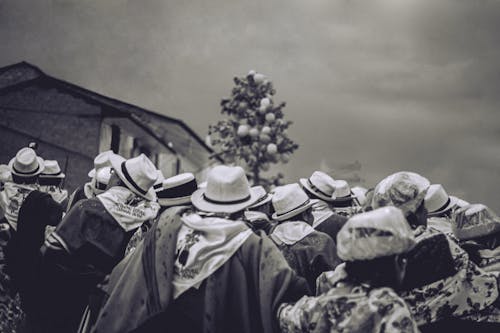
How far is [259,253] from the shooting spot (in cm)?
299

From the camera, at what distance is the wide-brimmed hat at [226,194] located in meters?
3.20

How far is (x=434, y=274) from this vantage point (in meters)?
2.86

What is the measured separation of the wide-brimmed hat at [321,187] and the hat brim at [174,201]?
94.1 inches

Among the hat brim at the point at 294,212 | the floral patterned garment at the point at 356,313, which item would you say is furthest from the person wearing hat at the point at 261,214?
the floral patterned garment at the point at 356,313

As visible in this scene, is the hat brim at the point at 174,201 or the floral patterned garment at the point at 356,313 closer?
A: the floral patterned garment at the point at 356,313

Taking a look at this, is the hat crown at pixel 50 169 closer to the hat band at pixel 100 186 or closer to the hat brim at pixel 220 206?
the hat band at pixel 100 186

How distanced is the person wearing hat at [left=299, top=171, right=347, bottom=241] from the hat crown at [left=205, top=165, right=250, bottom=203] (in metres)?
2.27

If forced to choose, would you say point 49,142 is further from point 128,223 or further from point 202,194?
Result: point 202,194

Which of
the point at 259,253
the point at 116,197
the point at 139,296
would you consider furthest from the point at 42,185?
the point at 259,253

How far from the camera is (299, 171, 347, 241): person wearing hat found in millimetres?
5445

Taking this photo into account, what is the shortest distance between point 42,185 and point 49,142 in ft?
23.7

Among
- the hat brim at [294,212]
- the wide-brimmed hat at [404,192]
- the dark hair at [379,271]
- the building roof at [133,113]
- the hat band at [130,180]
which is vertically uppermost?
the building roof at [133,113]

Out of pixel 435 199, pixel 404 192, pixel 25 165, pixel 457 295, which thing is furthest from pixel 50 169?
pixel 457 295

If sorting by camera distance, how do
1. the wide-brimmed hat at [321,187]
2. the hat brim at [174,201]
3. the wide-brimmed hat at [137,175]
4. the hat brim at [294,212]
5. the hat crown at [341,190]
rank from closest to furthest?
the hat brim at [174,201] < the wide-brimmed hat at [137,175] < the hat brim at [294,212] < the wide-brimmed hat at [321,187] < the hat crown at [341,190]
